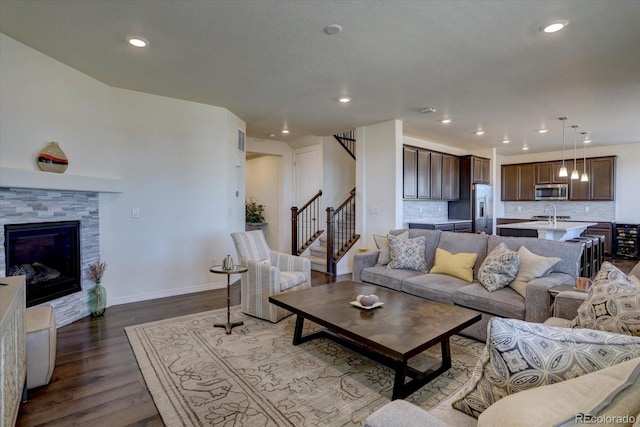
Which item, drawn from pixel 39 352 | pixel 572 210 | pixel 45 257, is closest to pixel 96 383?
pixel 39 352

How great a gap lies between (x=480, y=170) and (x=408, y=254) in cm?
467

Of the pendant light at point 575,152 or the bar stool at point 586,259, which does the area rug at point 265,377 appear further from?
the pendant light at point 575,152

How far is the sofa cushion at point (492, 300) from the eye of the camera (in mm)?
2772

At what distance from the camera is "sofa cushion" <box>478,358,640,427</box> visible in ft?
2.37

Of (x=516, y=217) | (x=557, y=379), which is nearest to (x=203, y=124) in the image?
(x=557, y=379)

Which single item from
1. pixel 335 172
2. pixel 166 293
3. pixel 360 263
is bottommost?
pixel 166 293

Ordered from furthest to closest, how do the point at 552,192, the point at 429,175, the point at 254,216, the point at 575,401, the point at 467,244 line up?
the point at 552,192
the point at 254,216
the point at 429,175
the point at 467,244
the point at 575,401

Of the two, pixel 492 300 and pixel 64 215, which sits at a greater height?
pixel 64 215

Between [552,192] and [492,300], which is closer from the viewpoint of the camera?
[492,300]

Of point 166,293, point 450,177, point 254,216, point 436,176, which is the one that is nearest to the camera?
point 166,293

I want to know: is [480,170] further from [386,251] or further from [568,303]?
[568,303]

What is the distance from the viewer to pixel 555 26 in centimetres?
253

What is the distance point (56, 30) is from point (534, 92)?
4.98m

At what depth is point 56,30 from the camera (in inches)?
105
